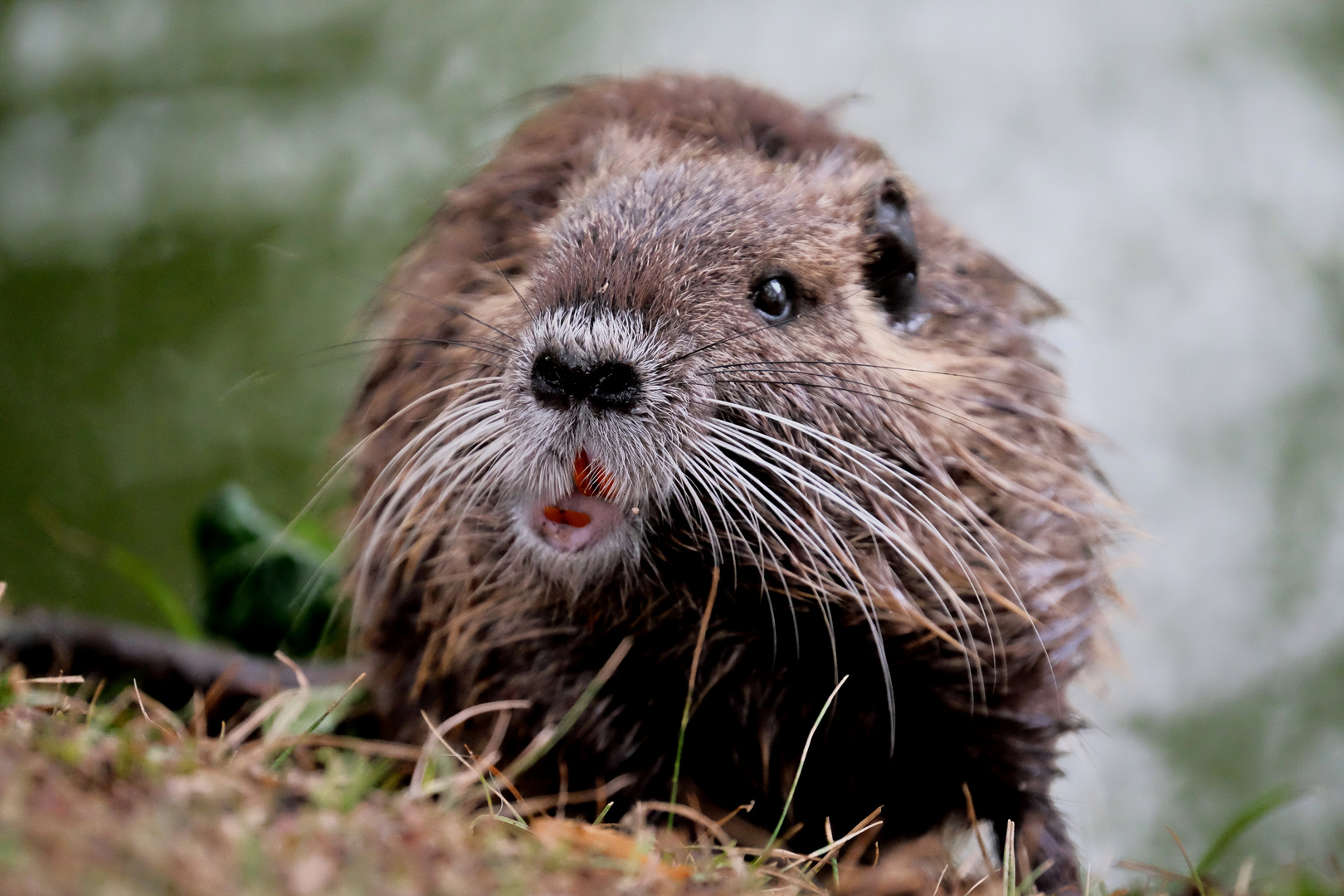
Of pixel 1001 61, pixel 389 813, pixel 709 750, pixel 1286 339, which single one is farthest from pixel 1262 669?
pixel 389 813

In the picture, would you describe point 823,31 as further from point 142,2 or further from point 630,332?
point 630,332

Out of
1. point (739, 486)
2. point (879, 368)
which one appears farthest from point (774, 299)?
point (739, 486)

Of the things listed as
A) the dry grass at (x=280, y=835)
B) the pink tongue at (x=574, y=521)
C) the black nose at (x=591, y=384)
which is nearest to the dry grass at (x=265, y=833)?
the dry grass at (x=280, y=835)

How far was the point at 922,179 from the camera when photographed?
428 centimetres

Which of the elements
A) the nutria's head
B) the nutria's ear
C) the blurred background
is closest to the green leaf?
the nutria's head

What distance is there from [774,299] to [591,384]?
0.41m

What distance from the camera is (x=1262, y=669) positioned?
15.1 ft

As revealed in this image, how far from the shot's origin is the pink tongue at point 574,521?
166cm

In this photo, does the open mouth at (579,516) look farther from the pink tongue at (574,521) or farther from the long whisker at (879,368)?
the long whisker at (879,368)

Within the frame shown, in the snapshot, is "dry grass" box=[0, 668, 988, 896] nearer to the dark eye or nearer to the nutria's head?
the nutria's head

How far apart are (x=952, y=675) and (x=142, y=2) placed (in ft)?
16.1

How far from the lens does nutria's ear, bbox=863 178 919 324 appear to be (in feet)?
6.38

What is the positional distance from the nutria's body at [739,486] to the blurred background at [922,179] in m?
2.41

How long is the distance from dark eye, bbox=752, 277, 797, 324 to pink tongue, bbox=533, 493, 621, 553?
405 millimetres
